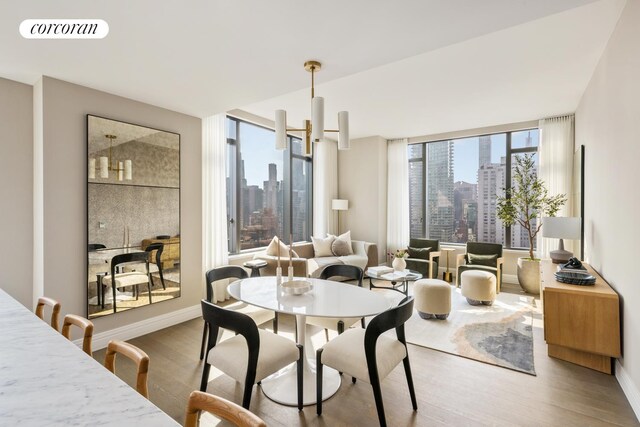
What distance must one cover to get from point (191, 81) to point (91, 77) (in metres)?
0.86

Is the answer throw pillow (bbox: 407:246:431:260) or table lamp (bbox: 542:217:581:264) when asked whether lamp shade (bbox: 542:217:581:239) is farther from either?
throw pillow (bbox: 407:246:431:260)

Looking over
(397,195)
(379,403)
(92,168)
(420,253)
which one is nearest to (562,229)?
(420,253)

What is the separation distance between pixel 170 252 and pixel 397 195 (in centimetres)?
460

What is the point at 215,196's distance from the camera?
4395 mm

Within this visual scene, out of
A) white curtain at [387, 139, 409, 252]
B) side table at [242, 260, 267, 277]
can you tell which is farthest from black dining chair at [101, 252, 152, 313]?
white curtain at [387, 139, 409, 252]

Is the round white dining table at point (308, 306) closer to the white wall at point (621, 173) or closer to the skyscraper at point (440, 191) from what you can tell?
the white wall at point (621, 173)

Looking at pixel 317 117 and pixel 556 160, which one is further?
pixel 556 160

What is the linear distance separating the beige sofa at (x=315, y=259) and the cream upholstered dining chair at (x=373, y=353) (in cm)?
220

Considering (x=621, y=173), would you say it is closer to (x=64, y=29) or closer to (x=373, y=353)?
(x=373, y=353)

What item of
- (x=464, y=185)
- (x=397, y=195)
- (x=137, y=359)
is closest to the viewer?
(x=137, y=359)

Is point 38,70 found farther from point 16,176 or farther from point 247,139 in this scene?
point 247,139

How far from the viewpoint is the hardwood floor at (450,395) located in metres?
2.04

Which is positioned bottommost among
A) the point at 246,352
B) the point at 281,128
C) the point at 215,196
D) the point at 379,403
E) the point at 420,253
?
the point at 379,403

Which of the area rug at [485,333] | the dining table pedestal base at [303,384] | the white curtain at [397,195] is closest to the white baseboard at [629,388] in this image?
the area rug at [485,333]
